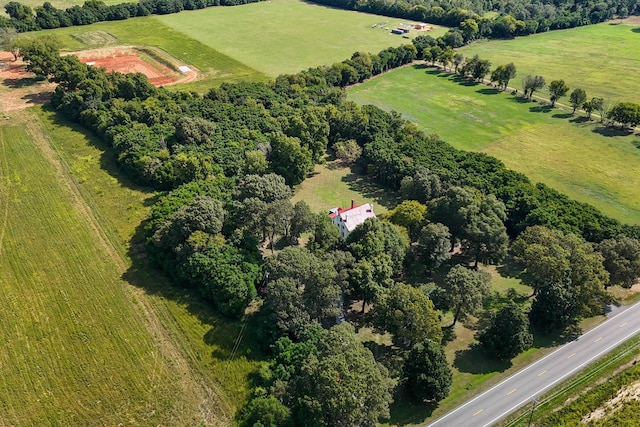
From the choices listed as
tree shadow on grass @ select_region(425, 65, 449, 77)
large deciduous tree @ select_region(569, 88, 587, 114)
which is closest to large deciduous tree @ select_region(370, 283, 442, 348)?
large deciduous tree @ select_region(569, 88, 587, 114)

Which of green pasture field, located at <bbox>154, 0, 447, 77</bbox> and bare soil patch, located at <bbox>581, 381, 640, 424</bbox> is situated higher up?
green pasture field, located at <bbox>154, 0, 447, 77</bbox>

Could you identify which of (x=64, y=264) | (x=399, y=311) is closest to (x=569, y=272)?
(x=399, y=311)

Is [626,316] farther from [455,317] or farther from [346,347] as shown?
[346,347]

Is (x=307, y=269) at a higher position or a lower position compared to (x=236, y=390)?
higher

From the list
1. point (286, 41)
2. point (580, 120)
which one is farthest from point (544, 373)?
point (286, 41)

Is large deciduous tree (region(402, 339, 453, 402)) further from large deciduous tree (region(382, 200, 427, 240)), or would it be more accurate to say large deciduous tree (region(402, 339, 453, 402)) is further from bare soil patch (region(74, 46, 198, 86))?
bare soil patch (region(74, 46, 198, 86))

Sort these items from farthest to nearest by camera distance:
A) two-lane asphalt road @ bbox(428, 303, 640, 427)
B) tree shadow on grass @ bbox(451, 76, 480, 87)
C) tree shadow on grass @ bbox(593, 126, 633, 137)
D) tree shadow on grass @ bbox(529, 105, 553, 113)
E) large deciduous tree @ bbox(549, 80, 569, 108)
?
tree shadow on grass @ bbox(451, 76, 480, 87) → tree shadow on grass @ bbox(529, 105, 553, 113) → large deciduous tree @ bbox(549, 80, 569, 108) → tree shadow on grass @ bbox(593, 126, 633, 137) → two-lane asphalt road @ bbox(428, 303, 640, 427)

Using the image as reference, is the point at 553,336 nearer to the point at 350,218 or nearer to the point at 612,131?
the point at 350,218
